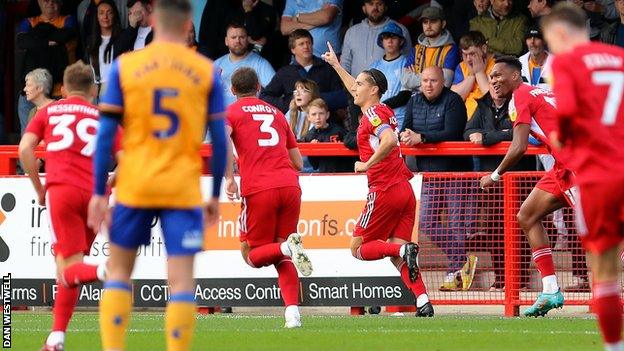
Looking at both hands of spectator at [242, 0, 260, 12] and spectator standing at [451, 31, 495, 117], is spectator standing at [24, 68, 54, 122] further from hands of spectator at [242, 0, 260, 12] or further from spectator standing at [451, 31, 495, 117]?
hands of spectator at [242, 0, 260, 12]

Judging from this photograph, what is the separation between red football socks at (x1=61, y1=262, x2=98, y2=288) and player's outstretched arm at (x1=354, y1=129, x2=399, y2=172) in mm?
3891

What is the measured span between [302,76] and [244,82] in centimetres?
500

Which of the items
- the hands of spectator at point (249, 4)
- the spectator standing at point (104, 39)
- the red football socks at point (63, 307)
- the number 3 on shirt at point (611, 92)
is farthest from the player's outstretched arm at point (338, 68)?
the number 3 on shirt at point (611, 92)

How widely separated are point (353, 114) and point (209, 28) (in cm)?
304

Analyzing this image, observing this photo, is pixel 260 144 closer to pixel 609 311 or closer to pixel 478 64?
pixel 478 64

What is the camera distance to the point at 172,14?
8.52 meters

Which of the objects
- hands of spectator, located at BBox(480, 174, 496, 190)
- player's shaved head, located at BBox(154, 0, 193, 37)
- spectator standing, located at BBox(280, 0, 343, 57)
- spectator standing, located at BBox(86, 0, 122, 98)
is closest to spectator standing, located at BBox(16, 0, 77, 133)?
spectator standing, located at BBox(86, 0, 122, 98)

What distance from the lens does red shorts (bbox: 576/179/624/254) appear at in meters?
8.88

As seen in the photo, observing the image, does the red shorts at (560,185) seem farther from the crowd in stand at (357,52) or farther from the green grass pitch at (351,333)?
the crowd in stand at (357,52)

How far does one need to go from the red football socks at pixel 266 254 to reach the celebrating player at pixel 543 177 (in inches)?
90.8

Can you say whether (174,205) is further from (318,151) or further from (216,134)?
(318,151)

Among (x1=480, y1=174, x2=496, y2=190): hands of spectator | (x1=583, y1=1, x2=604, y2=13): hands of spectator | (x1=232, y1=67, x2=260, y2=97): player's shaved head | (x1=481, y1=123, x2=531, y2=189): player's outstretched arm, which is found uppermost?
(x1=583, y1=1, x2=604, y2=13): hands of spectator

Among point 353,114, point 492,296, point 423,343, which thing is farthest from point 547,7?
point 423,343

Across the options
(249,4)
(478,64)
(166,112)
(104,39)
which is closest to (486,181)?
(478,64)
